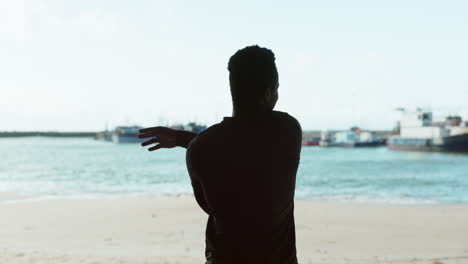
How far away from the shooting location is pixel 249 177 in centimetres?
133

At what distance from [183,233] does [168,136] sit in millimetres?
8488

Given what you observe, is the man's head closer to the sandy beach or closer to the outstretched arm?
the outstretched arm

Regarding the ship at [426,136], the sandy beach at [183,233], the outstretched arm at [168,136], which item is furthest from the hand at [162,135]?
the ship at [426,136]

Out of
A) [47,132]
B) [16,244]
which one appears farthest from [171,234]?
[47,132]

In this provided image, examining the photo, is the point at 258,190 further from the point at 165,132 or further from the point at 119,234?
the point at 119,234

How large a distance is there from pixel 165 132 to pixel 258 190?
0.47 m

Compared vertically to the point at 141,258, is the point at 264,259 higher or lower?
higher

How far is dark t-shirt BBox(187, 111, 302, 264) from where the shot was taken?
4.35 ft

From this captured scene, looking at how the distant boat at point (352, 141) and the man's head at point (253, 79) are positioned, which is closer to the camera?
the man's head at point (253, 79)

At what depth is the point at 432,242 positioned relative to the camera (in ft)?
30.2

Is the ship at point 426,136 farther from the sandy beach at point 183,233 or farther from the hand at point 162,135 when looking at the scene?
the hand at point 162,135

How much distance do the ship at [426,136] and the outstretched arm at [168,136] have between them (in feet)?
197

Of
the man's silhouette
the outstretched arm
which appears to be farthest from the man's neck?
the outstretched arm

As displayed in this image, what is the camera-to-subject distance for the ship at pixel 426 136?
185ft
